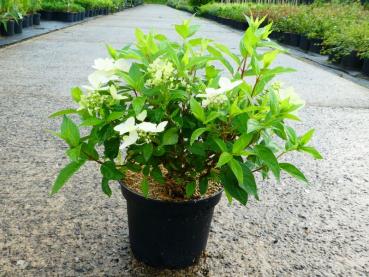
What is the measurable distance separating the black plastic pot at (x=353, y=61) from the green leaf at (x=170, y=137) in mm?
6450

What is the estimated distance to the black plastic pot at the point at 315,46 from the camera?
8.93 m

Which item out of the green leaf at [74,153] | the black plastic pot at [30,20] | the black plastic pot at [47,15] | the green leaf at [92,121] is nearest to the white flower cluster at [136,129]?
the green leaf at [92,121]

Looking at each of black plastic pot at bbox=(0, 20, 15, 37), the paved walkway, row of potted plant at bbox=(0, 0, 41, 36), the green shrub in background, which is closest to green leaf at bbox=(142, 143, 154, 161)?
the paved walkway

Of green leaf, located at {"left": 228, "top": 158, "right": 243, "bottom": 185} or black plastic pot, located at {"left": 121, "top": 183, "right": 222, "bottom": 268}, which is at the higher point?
green leaf, located at {"left": 228, "top": 158, "right": 243, "bottom": 185}

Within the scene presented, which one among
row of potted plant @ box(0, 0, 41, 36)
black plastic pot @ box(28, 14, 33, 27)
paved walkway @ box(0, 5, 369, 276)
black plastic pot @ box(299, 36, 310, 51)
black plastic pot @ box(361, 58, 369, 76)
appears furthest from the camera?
black plastic pot @ box(299, 36, 310, 51)

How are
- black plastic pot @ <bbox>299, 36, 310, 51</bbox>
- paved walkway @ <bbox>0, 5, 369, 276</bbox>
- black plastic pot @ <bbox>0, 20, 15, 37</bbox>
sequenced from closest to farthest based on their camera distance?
paved walkway @ <bbox>0, 5, 369, 276</bbox>, black plastic pot @ <bbox>0, 20, 15, 37</bbox>, black plastic pot @ <bbox>299, 36, 310, 51</bbox>

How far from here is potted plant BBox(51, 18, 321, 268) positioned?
4.04 feet

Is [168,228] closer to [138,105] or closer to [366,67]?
[138,105]

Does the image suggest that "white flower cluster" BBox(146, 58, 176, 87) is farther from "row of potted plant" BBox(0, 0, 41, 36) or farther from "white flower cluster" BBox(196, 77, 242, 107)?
"row of potted plant" BBox(0, 0, 41, 36)

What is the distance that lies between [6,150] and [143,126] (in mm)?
1759

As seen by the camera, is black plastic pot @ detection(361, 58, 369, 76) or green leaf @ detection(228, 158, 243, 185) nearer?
green leaf @ detection(228, 158, 243, 185)

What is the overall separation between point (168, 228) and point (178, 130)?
0.38 metres

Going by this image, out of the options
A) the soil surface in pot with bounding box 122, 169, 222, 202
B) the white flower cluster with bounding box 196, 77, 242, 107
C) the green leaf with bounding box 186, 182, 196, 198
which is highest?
the white flower cluster with bounding box 196, 77, 242, 107

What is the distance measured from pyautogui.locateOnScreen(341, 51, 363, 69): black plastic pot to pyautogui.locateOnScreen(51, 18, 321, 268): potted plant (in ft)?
20.1
